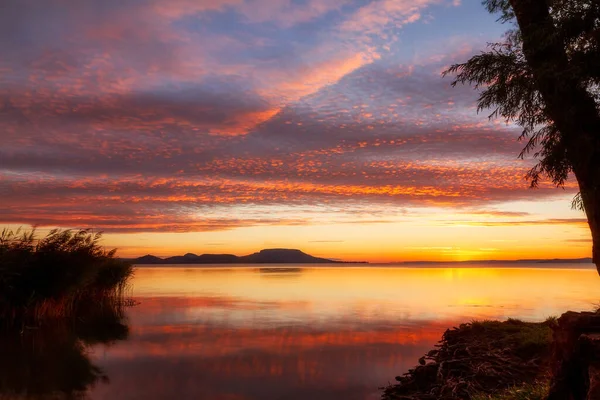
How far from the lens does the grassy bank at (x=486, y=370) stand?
42.2 ft

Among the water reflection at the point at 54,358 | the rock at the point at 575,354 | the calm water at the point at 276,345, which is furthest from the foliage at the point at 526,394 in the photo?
the water reflection at the point at 54,358

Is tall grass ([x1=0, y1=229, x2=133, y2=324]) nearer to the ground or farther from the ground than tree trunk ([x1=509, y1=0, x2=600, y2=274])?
nearer to the ground

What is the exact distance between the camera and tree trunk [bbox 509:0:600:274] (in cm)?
1250

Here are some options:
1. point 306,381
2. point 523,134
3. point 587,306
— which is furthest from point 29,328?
point 587,306

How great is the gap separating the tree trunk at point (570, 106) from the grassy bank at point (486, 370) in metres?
3.56

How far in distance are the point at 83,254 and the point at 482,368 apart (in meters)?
23.4

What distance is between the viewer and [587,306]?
4003 cm

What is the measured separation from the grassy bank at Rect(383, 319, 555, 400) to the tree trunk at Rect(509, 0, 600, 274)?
3560mm

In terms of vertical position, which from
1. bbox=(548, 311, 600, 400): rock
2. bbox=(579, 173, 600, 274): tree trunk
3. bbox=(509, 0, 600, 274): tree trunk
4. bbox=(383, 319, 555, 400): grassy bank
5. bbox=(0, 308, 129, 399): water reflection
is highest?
bbox=(509, 0, 600, 274): tree trunk

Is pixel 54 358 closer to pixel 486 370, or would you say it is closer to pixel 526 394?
pixel 486 370

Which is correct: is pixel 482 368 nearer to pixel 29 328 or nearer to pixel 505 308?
pixel 29 328

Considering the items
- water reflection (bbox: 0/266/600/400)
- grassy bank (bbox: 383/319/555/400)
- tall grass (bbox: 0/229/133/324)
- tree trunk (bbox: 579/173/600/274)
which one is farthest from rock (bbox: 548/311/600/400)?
tall grass (bbox: 0/229/133/324)

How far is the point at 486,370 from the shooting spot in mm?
14422

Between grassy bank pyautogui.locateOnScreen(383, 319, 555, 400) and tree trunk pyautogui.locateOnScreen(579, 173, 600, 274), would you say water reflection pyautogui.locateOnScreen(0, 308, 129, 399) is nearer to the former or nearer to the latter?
grassy bank pyautogui.locateOnScreen(383, 319, 555, 400)
